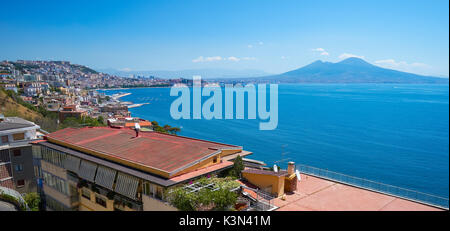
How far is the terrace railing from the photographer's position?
1155cm

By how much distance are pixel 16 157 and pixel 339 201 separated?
22497 millimetres

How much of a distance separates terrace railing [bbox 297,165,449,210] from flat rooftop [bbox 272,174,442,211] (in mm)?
435

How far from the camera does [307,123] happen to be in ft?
288

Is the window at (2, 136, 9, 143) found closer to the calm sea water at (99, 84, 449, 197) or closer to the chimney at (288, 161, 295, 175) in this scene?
the chimney at (288, 161, 295, 175)

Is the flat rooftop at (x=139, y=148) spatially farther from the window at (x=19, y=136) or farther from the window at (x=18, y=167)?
the window at (x=18, y=167)

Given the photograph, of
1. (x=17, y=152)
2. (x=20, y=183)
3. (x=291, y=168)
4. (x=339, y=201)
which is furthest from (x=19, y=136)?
(x=339, y=201)

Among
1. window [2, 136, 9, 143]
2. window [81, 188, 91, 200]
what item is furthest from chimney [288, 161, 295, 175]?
window [2, 136, 9, 143]

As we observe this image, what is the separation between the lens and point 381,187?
1310 centimetres

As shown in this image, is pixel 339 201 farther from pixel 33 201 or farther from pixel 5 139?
pixel 5 139
